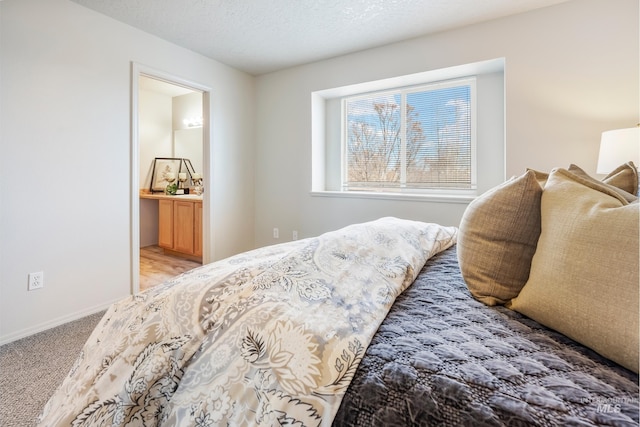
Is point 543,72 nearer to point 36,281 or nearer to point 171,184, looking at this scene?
point 36,281

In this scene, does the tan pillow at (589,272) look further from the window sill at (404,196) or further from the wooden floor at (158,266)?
the wooden floor at (158,266)

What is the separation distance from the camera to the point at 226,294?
0.81m

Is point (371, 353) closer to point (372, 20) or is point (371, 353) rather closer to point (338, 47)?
point (372, 20)

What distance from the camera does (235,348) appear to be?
0.68 meters

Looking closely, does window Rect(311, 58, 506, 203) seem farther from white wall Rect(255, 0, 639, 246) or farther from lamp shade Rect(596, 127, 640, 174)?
lamp shade Rect(596, 127, 640, 174)

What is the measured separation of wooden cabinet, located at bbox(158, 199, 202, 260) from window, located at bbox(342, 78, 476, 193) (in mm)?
2034

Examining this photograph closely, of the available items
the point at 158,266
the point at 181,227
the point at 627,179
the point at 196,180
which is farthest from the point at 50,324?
the point at 627,179

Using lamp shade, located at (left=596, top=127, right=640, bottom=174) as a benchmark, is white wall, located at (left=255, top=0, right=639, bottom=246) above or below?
above

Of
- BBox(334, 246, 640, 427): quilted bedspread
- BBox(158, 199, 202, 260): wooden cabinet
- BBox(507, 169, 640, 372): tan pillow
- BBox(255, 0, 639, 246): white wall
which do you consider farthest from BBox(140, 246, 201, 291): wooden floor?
BBox(507, 169, 640, 372): tan pillow

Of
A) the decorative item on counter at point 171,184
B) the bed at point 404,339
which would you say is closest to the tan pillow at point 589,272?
the bed at point 404,339

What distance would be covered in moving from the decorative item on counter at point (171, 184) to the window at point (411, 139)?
2773mm

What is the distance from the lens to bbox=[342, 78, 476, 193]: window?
3178 millimetres

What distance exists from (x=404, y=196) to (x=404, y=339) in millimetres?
2610

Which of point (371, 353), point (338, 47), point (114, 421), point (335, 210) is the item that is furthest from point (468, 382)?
point (338, 47)
